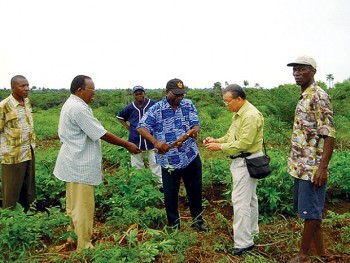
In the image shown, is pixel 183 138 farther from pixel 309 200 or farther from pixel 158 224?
pixel 309 200

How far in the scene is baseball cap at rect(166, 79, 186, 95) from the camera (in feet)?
14.4

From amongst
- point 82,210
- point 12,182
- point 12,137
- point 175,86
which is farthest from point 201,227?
point 12,137

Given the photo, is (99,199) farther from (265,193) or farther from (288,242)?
(288,242)

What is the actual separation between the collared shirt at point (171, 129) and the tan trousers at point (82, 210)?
94 cm

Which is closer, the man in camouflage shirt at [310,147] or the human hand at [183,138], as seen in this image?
the man in camouflage shirt at [310,147]

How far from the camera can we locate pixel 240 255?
13.1 ft

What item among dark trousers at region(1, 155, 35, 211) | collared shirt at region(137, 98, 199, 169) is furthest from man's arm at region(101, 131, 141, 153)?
dark trousers at region(1, 155, 35, 211)

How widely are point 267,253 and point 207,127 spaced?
12.1m

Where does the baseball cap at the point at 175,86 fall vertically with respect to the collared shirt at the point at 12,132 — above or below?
above

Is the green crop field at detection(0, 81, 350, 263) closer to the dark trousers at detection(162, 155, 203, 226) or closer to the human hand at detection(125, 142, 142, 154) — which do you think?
the dark trousers at detection(162, 155, 203, 226)

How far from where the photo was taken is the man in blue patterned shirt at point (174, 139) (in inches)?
175

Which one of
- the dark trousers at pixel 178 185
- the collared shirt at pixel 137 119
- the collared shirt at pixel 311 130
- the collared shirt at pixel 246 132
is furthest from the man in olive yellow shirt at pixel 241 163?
the collared shirt at pixel 137 119

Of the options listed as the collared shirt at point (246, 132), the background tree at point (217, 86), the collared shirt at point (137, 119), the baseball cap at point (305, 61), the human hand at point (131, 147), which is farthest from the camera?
the background tree at point (217, 86)

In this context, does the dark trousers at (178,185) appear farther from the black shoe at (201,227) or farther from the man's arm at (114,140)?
the man's arm at (114,140)
